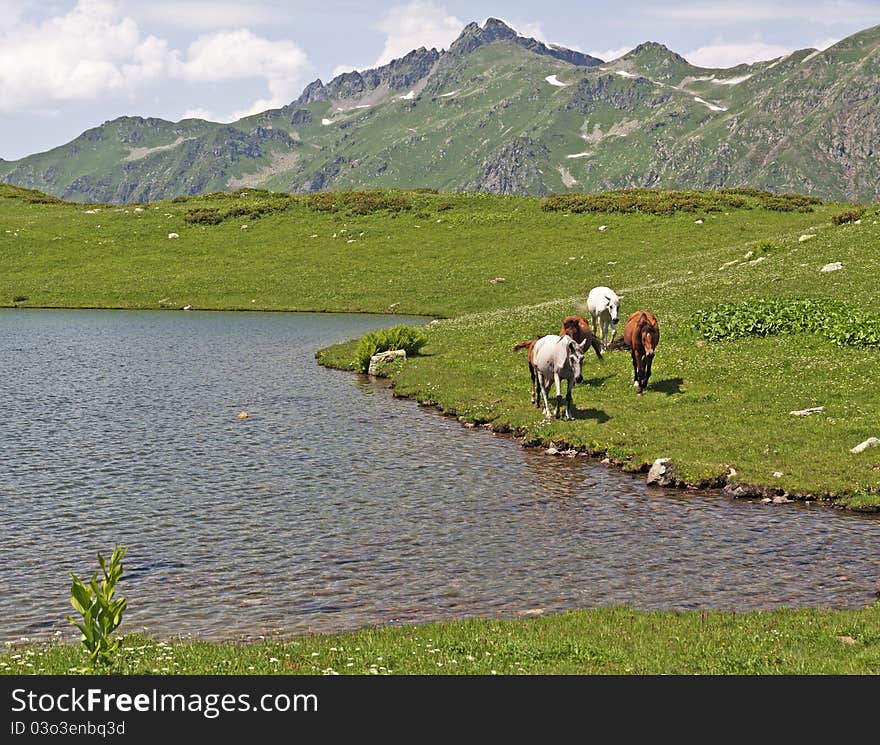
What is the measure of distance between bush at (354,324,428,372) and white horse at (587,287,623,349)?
10.2 metres

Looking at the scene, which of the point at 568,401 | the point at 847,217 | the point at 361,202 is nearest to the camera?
the point at 568,401

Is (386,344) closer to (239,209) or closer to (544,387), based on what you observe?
(544,387)

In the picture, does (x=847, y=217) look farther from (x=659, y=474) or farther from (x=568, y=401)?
(x=659, y=474)

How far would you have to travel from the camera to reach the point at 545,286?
7638 cm

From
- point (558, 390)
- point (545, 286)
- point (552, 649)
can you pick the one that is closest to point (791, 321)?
point (558, 390)

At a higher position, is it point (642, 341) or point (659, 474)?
point (642, 341)

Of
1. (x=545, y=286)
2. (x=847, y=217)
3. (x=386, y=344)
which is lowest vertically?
(x=386, y=344)

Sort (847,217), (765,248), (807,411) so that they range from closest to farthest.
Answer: (807,411)
(765,248)
(847,217)

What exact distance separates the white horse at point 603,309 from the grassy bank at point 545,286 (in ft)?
7.18

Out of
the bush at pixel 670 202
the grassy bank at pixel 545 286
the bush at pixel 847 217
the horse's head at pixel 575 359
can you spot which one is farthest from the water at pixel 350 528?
the bush at pixel 670 202

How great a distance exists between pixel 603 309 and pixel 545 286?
34.0m

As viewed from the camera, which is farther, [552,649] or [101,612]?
[552,649]
